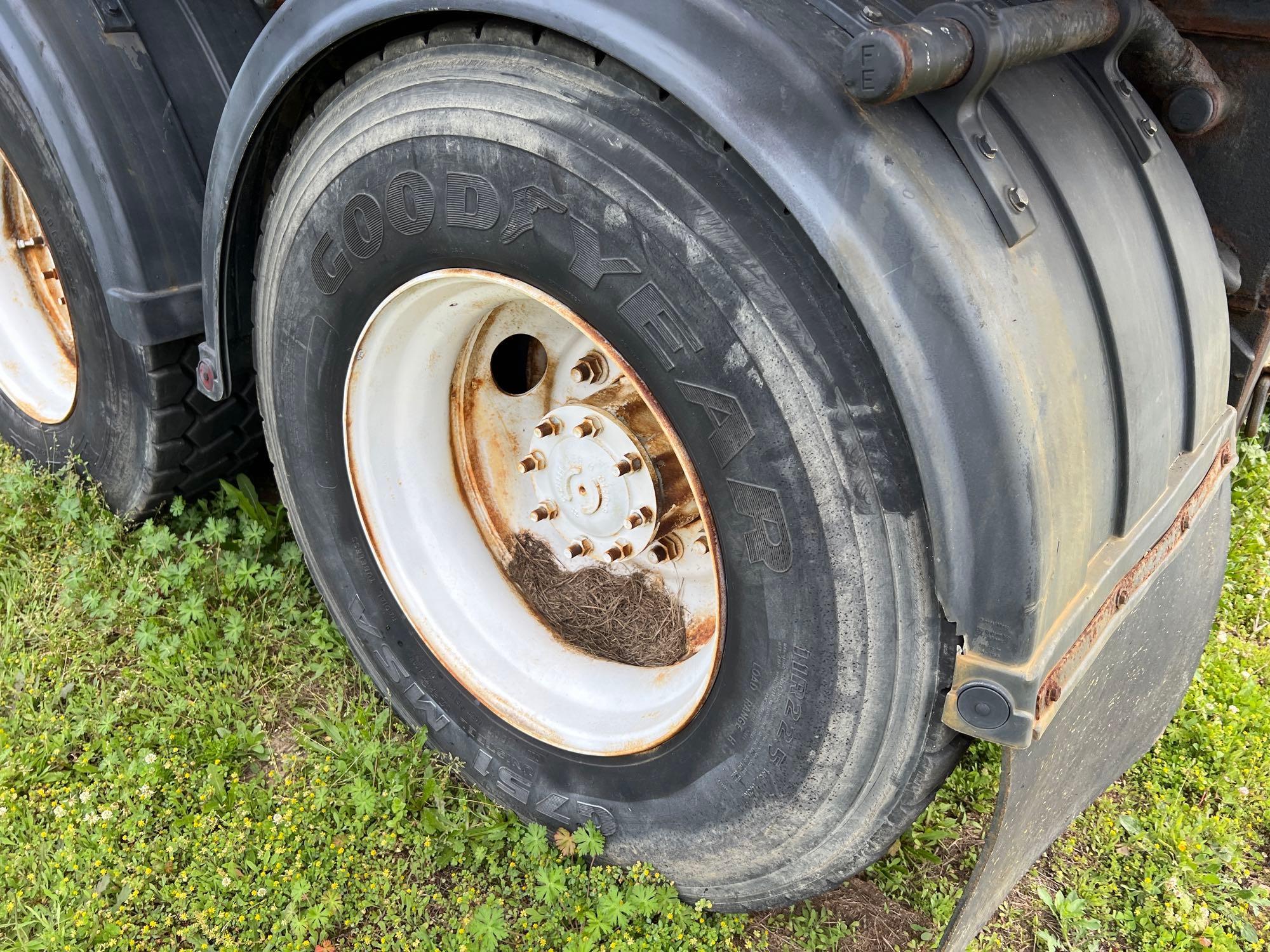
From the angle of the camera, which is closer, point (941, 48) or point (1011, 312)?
point (941, 48)

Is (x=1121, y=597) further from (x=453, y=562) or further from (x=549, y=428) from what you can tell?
(x=453, y=562)

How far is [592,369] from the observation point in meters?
1.90

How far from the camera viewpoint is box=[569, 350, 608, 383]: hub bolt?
1.89m

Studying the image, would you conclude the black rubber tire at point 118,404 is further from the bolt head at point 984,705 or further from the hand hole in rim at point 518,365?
the bolt head at point 984,705

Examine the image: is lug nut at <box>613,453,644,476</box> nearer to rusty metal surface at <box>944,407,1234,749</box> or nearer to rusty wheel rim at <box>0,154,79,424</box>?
rusty metal surface at <box>944,407,1234,749</box>

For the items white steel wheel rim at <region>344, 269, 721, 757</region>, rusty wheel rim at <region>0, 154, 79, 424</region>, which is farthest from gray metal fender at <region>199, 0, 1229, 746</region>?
rusty wheel rim at <region>0, 154, 79, 424</region>

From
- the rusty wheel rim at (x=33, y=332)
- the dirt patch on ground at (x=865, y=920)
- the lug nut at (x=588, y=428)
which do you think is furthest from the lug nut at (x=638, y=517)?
the rusty wheel rim at (x=33, y=332)

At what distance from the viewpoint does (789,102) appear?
1125mm

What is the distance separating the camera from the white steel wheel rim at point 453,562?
1.72 meters

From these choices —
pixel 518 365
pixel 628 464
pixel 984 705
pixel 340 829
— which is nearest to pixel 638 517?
pixel 628 464

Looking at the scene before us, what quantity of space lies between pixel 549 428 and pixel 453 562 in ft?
1.19

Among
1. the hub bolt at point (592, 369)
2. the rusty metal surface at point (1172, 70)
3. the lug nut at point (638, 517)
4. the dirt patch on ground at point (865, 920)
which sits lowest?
the dirt patch on ground at point (865, 920)

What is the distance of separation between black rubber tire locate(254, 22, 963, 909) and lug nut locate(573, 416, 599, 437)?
419mm

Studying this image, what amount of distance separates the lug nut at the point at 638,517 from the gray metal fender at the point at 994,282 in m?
0.67
